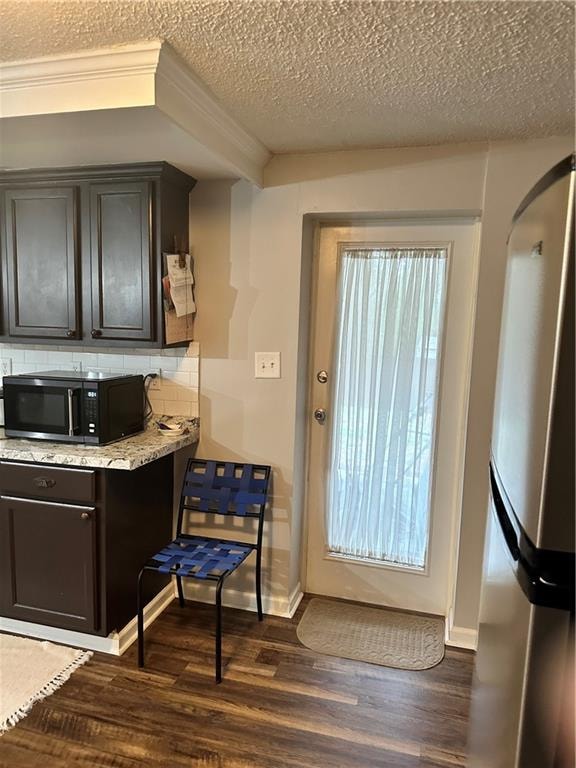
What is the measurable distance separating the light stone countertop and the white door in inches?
33.5

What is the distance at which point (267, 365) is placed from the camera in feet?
8.52

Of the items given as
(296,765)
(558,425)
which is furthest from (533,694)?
(296,765)

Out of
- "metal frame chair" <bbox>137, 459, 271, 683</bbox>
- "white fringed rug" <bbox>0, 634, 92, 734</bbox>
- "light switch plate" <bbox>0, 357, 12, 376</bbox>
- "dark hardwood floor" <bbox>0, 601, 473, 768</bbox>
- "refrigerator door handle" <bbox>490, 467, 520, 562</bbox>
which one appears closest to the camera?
"refrigerator door handle" <bbox>490, 467, 520, 562</bbox>

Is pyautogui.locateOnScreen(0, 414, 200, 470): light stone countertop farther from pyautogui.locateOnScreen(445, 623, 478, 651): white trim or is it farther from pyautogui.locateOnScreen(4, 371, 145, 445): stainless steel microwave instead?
pyautogui.locateOnScreen(445, 623, 478, 651): white trim

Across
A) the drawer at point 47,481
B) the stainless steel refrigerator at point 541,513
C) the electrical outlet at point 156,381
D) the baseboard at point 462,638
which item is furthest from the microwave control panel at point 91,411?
the baseboard at point 462,638

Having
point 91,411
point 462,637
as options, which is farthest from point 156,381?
point 462,637

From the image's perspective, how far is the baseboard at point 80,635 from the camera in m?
2.31

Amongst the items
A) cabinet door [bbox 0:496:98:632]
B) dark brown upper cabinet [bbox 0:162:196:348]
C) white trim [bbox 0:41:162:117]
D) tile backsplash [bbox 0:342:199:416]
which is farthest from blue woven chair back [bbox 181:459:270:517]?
white trim [bbox 0:41:162:117]

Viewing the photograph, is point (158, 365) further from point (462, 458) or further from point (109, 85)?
point (462, 458)

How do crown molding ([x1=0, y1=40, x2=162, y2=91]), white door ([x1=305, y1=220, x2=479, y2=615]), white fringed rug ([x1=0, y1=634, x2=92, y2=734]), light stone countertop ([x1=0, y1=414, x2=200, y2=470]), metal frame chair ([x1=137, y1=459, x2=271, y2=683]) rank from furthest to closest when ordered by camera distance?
white door ([x1=305, y1=220, x2=479, y2=615]) < metal frame chair ([x1=137, y1=459, x2=271, y2=683]) < light stone countertop ([x1=0, y1=414, x2=200, y2=470]) < white fringed rug ([x1=0, y1=634, x2=92, y2=734]) < crown molding ([x1=0, y1=40, x2=162, y2=91])

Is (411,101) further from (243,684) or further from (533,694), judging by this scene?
(243,684)

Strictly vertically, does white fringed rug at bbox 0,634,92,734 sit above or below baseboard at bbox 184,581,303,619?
below

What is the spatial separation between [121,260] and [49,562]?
54.3 inches

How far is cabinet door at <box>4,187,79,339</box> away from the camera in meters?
2.44
